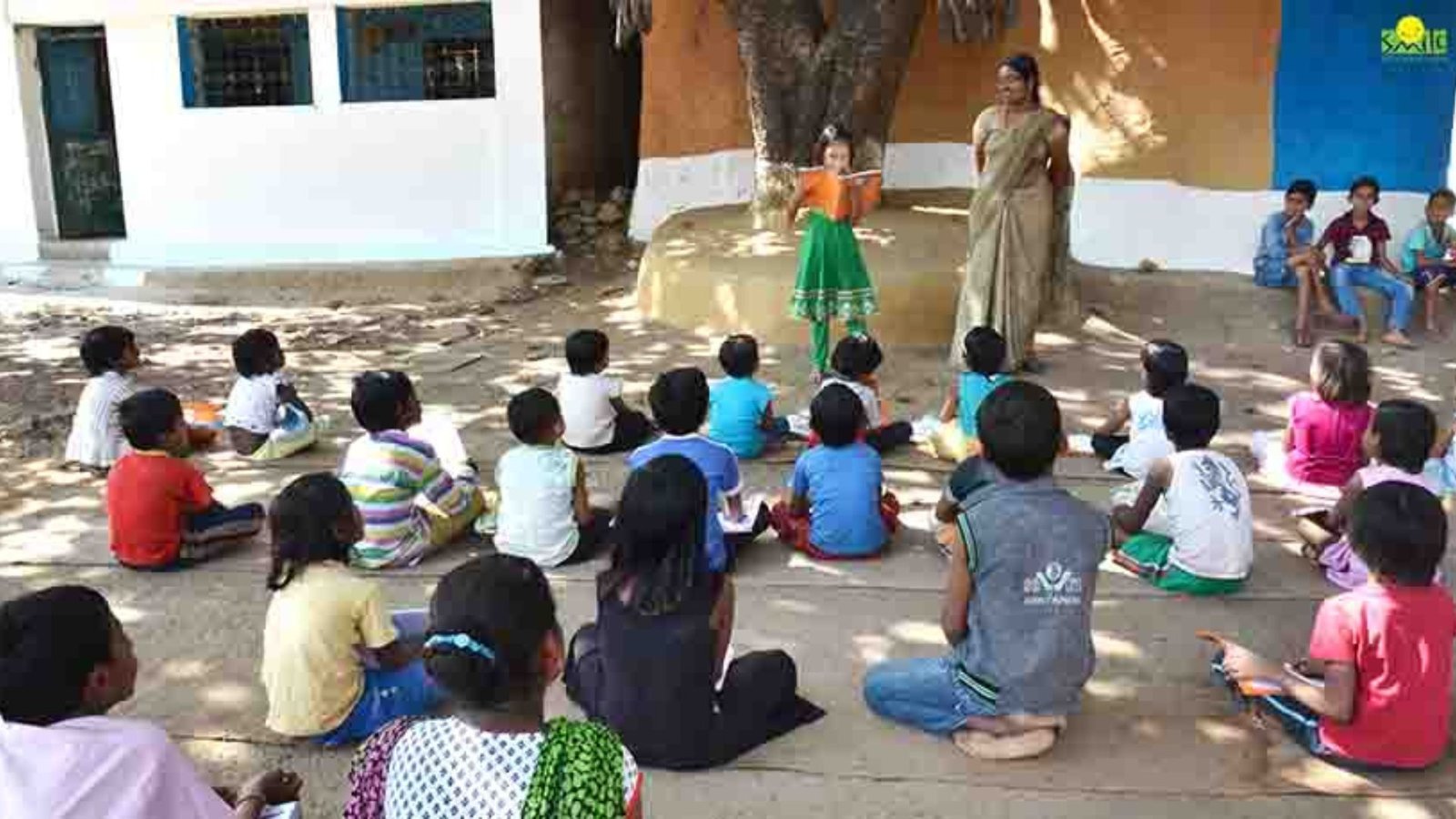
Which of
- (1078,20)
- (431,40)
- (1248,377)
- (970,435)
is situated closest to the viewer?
(970,435)

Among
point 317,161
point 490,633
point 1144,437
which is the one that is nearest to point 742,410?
point 1144,437

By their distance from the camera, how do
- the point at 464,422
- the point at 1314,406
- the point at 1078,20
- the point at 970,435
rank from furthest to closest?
the point at 1078,20
the point at 464,422
the point at 970,435
the point at 1314,406

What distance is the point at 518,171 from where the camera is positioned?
11.5m

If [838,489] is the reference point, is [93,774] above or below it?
above

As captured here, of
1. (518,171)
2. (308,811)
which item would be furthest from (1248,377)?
(518,171)

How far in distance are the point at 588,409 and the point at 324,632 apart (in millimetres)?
2655

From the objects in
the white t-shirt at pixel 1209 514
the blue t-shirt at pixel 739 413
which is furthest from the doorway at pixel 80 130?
the white t-shirt at pixel 1209 514

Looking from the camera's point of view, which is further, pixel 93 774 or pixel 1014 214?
pixel 1014 214

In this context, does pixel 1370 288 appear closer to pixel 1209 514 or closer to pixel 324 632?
pixel 1209 514

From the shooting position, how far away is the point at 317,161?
11680mm

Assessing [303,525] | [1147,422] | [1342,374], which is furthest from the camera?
[1147,422]

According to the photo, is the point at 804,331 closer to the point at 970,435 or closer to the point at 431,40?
the point at 970,435

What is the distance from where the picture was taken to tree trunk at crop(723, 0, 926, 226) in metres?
8.70

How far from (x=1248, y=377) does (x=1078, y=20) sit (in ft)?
12.1
